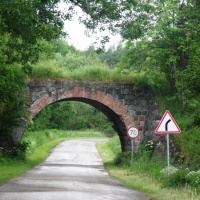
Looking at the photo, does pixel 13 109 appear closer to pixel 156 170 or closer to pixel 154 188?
pixel 156 170

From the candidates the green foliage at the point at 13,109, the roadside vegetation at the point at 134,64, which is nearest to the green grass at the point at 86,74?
the roadside vegetation at the point at 134,64

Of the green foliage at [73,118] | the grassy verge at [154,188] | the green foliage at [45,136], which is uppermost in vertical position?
the green foliage at [73,118]

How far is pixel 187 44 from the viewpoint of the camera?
2183 centimetres

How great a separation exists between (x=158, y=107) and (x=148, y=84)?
1.31 m

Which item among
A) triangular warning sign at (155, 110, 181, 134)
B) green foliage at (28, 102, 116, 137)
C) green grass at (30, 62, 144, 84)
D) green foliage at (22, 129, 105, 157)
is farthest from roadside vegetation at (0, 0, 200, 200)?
green foliage at (28, 102, 116, 137)

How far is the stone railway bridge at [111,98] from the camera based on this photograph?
24.5 m

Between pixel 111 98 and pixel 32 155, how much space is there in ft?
31.3

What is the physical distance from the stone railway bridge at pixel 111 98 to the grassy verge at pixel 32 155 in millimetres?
1960

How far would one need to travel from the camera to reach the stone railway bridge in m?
24.5

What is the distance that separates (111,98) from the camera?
995 inches

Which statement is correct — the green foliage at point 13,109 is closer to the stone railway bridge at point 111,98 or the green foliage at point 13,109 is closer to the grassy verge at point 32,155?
the stone railway bridge at point 111,98

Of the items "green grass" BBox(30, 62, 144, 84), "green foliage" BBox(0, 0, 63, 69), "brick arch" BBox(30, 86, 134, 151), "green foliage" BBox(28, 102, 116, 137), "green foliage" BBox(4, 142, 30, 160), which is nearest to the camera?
"green foliage" BBox(0, 0, 63, 69)

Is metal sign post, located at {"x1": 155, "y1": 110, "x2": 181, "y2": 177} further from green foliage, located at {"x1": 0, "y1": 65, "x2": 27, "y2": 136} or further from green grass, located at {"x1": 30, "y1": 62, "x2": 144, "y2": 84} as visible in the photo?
green grass, located at {"x1": 30, "y1": 62, "x2": 144, "y2": 84}

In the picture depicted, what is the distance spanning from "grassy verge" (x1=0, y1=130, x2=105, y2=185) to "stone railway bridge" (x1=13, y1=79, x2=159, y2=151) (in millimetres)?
1960
